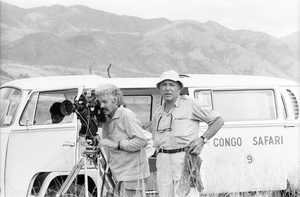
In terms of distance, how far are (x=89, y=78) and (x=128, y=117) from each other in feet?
7.10

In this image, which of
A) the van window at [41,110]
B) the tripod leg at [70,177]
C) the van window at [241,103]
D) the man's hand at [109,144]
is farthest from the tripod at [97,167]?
the van window at [241,103]

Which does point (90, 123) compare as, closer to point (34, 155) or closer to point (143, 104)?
point (34, 155)

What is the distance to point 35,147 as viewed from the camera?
6430mm

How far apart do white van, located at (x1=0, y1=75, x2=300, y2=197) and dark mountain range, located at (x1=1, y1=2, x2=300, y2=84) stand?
9147 cm

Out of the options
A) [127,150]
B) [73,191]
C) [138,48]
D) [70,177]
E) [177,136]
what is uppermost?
[138,48]

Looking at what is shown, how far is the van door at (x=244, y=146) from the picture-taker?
6.62m

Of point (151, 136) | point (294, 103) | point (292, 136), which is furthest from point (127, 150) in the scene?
point (294, 103)

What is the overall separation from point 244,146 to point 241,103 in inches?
24.9

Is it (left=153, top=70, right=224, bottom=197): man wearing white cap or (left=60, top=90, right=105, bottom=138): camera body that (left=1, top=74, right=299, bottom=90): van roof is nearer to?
(left=60, top=90, right=105, bottom=138): camera body

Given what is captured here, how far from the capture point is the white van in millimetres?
6379

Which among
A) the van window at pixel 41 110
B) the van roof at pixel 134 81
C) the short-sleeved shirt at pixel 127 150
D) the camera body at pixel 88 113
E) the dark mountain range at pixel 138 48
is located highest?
the dark mountain range at pixel 138 48

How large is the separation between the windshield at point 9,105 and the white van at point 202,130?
1cm

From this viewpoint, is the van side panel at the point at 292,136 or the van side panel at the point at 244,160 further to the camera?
the van side panel at the point at 292,136

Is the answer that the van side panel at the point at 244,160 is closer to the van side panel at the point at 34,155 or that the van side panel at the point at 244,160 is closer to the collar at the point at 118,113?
the van side panel at the point at 34,155
